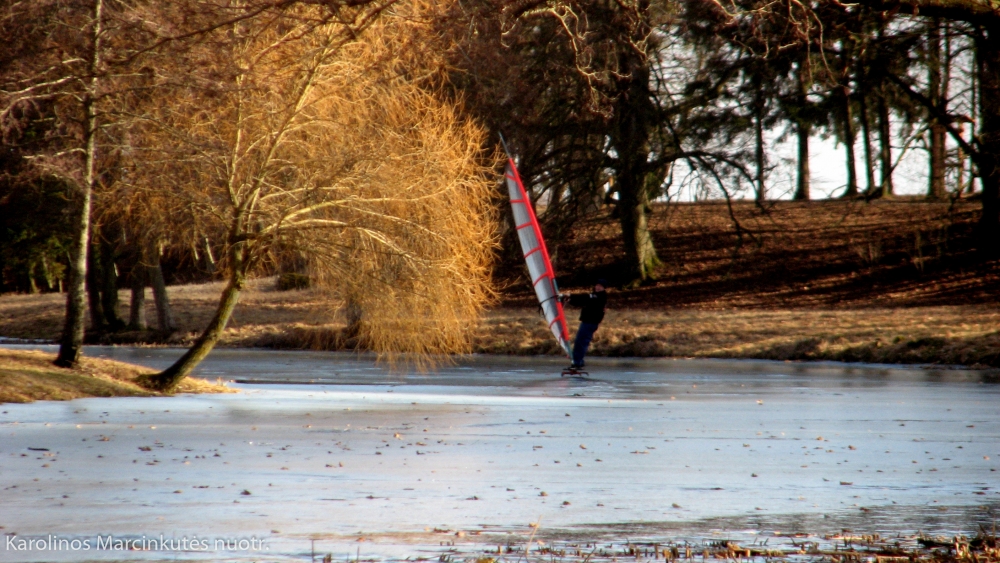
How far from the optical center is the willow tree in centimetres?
1355

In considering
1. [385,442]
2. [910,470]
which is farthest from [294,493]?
[910,470]

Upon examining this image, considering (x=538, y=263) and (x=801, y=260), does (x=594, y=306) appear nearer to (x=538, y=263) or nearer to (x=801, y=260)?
(x=538, y=263)

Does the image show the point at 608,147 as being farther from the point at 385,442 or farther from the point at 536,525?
the point at 536,525

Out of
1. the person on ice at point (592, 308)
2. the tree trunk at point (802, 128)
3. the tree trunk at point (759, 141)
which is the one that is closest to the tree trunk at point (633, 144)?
the tree trunk at point (759, 141)

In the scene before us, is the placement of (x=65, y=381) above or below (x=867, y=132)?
below

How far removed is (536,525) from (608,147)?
24625 mm

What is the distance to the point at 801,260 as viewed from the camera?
36.7 meters

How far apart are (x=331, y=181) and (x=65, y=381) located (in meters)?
3.98

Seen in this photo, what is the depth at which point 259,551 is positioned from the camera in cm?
504

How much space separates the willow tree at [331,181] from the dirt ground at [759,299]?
131 cm

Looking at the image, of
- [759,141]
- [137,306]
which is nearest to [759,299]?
[759,141]

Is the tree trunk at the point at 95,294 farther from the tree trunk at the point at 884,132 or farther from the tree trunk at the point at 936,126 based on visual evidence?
the tree trunk at the point at 936,126

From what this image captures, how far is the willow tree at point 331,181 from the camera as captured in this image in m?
13.5

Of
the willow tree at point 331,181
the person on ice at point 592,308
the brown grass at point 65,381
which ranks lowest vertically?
the brown grass at point 65,381
